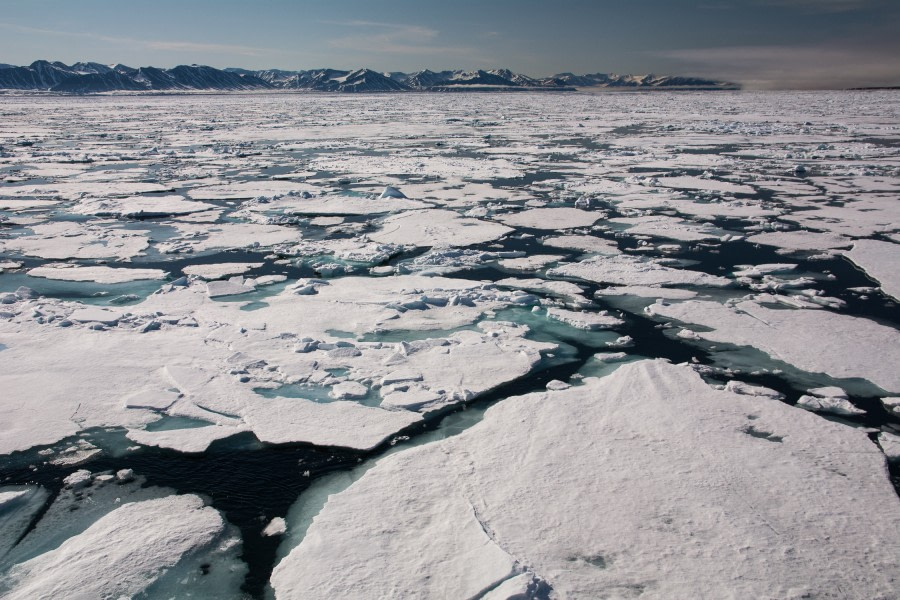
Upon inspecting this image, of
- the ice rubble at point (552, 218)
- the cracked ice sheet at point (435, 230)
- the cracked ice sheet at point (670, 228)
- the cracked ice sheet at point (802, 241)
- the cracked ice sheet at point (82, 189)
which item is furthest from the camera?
the cracked ice sheet at point (82, 189)

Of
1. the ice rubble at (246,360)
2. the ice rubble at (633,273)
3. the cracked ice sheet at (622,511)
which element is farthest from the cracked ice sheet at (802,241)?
the cracked ice sheet at (622,511)

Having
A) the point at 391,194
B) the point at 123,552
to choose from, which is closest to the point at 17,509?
the point at 123,552

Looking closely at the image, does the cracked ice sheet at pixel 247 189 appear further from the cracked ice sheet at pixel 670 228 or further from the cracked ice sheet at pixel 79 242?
the cracked ice sheet at pixel 670 228

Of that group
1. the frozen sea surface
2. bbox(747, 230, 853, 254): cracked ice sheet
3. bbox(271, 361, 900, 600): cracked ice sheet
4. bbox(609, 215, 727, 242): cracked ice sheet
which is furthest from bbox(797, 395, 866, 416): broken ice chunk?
bbox(609, 215, 727, 242): cracked ice sheet

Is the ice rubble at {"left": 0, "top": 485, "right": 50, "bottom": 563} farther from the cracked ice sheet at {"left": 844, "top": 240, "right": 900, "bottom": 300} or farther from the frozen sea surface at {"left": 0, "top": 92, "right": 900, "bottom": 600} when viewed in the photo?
the cracked ice sheet at {"left": 844, "top": 240, "right": 900, "bottom": 300}

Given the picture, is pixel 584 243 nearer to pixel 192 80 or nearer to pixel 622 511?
pixel 622 511

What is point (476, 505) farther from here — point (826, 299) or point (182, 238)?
point (182, 238)
